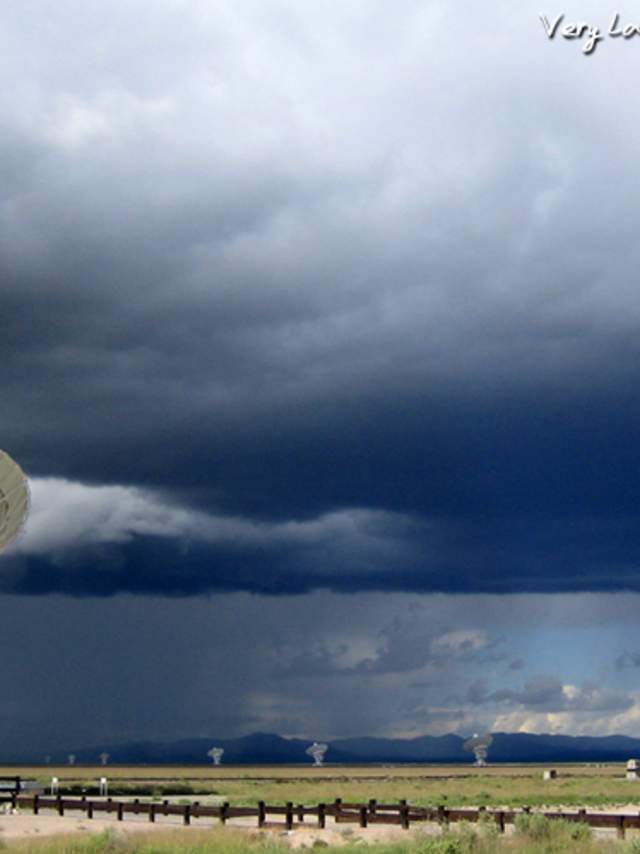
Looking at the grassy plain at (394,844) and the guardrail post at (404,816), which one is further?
the guardrail post at (404,816)

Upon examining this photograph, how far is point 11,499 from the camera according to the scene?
48.9 m

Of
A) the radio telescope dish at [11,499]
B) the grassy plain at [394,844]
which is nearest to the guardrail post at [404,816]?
the grassy plain at [394,844]

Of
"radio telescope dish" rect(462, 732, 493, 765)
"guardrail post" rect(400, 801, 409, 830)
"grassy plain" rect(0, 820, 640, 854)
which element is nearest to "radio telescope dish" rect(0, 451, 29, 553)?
"grassy plain" rect(0, 820, 640, 854)

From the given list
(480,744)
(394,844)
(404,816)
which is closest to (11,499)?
(404,816)

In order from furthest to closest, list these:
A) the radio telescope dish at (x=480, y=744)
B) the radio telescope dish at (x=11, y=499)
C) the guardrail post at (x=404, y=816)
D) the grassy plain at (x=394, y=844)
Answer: the radio telescope dish at (x=480, y=744), the radio telescope dish at (x=11, y=499), the guardrail post at (x=404, y=816), the grassy plain at (x=394, y=844)

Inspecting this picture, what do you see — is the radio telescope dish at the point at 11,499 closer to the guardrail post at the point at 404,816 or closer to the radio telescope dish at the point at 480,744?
the guardrail post at the point at 404,816

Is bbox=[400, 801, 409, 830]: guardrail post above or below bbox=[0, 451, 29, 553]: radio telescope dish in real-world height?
below

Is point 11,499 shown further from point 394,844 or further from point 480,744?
point 480,744

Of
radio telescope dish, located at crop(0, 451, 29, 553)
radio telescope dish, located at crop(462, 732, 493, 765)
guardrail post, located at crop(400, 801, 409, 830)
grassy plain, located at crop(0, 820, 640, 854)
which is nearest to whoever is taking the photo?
grassy plain, located at crop(0, 820, 640, 854)

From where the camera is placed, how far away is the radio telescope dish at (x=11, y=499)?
48094 mm

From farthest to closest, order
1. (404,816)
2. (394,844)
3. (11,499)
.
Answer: (11,499) < (404,816) < (394,844)

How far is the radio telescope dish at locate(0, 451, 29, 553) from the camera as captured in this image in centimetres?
4809

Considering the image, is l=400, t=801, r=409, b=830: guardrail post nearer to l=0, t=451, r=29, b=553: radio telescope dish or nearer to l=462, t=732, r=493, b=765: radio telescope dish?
l=0, t=451, r=29, b=553: radio telescope dish

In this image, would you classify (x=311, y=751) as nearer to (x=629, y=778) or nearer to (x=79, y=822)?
(x=629, y=778)
